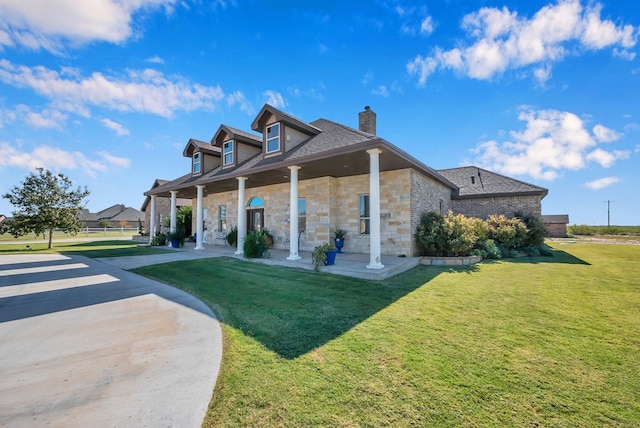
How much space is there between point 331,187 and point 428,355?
29.8ft

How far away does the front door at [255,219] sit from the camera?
1459 centimetres

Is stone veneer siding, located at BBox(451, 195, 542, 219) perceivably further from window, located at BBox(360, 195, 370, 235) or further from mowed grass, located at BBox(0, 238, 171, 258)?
mowed grass, located at BBox(0, 238, 171, 258)

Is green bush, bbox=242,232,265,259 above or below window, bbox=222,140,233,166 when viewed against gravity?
below

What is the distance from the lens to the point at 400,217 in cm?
1018

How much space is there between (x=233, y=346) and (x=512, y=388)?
3.08 metres

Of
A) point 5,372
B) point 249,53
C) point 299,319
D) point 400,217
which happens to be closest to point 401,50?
point 249,53

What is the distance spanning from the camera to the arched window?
47.6 feet

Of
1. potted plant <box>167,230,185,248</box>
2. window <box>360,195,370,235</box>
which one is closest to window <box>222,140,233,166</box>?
potted plant <box>167,230,185,248</box>

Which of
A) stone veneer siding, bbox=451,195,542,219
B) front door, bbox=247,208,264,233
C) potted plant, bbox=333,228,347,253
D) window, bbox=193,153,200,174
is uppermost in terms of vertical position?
window, bbox=193,153,200,174

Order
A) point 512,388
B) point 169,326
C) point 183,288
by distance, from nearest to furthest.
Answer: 1. point 512,388
2. point 169,326
3. point 183,288

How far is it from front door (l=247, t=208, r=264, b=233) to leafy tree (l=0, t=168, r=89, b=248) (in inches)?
518

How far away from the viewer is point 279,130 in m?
11.7

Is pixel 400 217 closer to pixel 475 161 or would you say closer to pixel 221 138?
pixel 221 138

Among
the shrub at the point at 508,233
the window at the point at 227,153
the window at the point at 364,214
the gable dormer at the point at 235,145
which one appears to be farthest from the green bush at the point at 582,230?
the window at the point at 227,153
